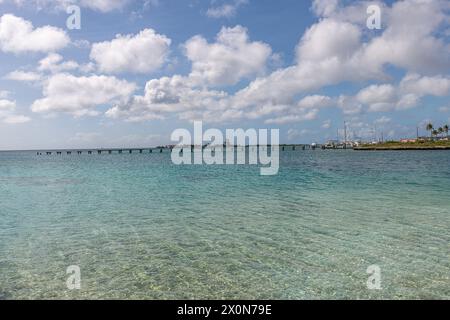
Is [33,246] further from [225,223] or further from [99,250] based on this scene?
[225,223]

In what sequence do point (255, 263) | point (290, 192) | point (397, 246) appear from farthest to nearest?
point (290, 192) < point (397, 246) < point (255, 263)

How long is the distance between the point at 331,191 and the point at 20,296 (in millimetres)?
24902

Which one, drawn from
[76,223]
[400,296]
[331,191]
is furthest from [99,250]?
[331,191]

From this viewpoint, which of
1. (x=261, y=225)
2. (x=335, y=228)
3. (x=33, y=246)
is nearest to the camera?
(x=33, y=246)

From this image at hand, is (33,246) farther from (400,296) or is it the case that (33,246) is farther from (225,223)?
(400,296)

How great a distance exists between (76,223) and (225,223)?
8.03 meters

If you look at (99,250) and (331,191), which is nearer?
(99,250)

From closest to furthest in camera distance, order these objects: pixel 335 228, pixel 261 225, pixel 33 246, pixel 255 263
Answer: pixel 255 263 → pixel 33 246 → pixel 335 228 → pixel 261 225

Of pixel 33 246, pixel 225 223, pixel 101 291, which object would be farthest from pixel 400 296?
pixel 33 246
